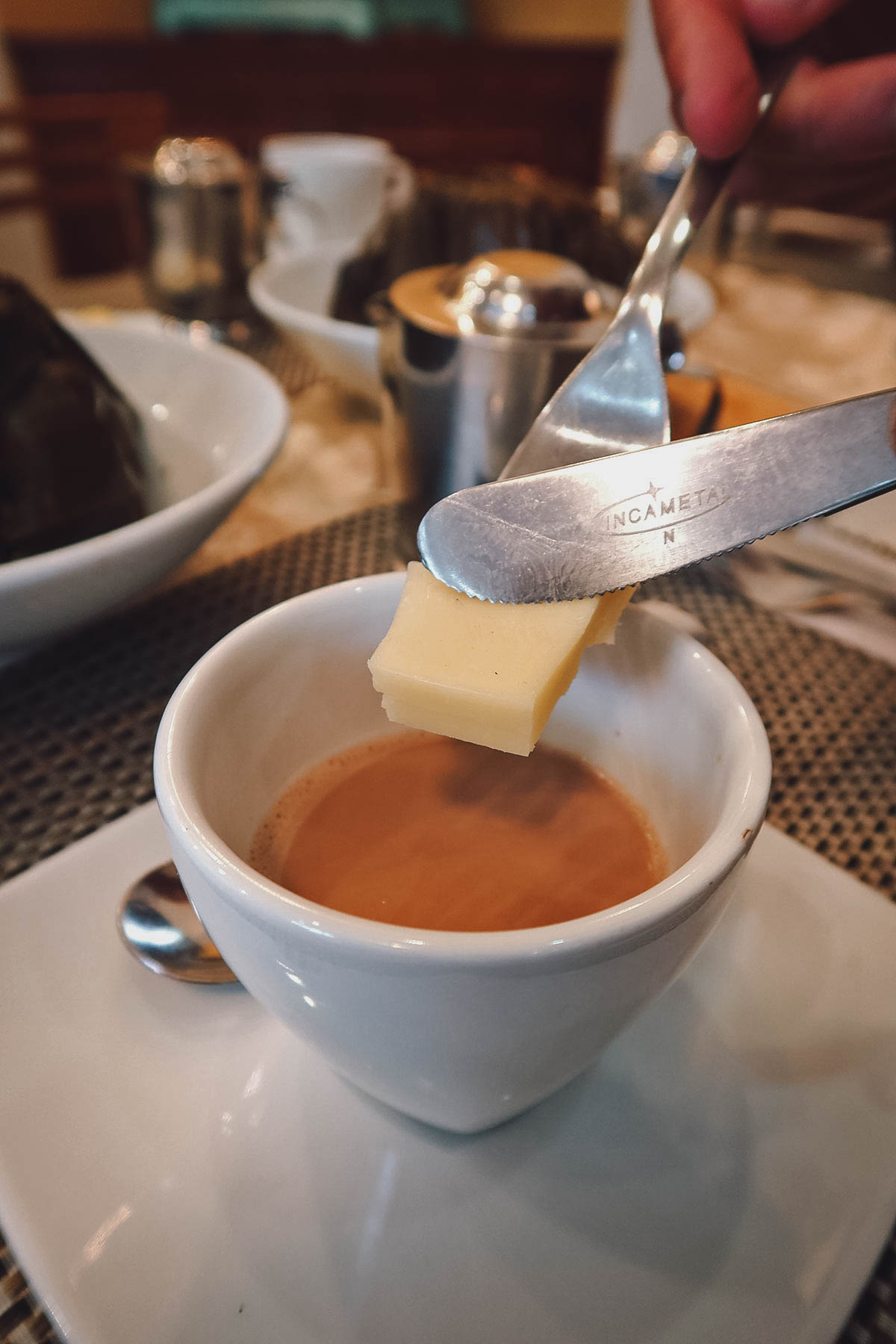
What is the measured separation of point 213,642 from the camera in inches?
26.7

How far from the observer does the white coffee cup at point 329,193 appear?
1340mm

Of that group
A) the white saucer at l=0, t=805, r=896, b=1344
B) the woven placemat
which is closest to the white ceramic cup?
the white saucer at l=0, t=805, r=896, b=1344

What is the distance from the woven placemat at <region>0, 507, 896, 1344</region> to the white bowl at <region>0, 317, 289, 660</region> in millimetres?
56

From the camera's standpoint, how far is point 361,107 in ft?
13.2

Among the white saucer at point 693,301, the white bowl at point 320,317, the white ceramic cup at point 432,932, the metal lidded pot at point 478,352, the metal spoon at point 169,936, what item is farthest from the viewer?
the white saucer at point 693,301

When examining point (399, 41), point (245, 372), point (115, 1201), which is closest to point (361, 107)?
point (399, 41)

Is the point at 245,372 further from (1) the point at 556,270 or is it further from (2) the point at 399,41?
(2) the point at 399,41

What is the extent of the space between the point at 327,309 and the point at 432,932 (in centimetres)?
102

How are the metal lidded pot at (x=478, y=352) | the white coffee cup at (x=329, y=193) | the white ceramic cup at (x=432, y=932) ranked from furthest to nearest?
the white coffee cup at (x=329, y=193), the metal lidded pot at (x=478, y=352), the white ceramic cup at (x=432, y=932)

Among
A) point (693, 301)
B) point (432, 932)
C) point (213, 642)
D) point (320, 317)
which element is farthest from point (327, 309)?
point (432, 932)

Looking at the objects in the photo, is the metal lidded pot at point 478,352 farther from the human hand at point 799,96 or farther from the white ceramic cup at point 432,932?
the white ceramic cup at point 432,932

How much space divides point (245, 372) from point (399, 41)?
13.6ft

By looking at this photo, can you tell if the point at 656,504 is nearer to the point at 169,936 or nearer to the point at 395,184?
the point at 169,936

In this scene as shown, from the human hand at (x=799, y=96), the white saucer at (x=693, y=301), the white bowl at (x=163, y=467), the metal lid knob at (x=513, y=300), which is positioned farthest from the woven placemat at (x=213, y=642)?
the white saucer at (x=693, y=301)
